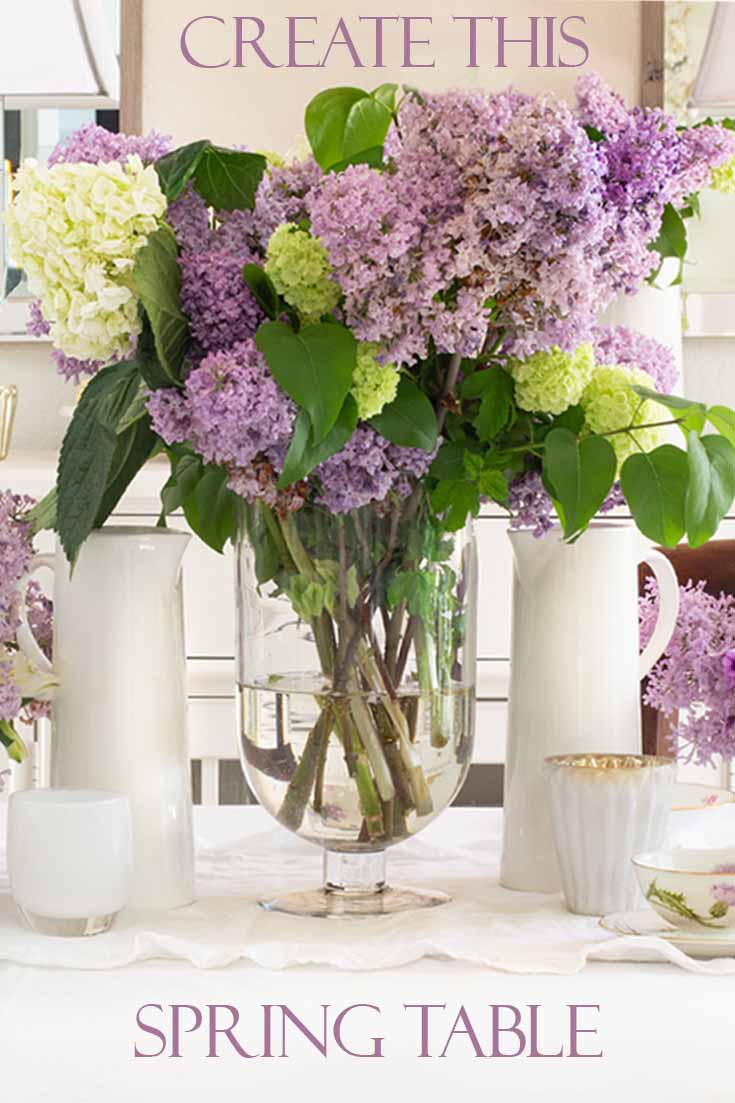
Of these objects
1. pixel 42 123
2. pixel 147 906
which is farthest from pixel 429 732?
pixel 42 123

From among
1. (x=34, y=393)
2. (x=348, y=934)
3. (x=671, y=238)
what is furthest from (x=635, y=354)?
(x=34, y=393)

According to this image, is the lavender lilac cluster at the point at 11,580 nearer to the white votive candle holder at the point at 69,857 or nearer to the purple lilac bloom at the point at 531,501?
the white votive candle holder at the point at 69,857

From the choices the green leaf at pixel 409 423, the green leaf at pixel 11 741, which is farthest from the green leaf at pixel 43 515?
the green leaf at pixel 409 423

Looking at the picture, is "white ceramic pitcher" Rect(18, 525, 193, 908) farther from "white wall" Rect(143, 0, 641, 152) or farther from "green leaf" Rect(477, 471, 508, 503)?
"white wall" Rect(143, 0, 641, 152)

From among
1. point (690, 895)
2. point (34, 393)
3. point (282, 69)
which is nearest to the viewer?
point (690, 895)

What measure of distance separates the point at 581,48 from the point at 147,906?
193 centimetres

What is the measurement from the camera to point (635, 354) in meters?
0.98

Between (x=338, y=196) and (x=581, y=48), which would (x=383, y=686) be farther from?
(x=581, y=48)

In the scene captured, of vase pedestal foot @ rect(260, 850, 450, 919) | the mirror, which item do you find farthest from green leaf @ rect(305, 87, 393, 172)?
the mirror

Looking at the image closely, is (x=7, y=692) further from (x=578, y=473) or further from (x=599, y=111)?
(x=599, y=111)

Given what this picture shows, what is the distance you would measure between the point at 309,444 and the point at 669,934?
0.34 m

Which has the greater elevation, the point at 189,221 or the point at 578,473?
the point at 189,221

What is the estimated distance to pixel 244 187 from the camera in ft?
2.89

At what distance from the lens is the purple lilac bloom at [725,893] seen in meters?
0.86
